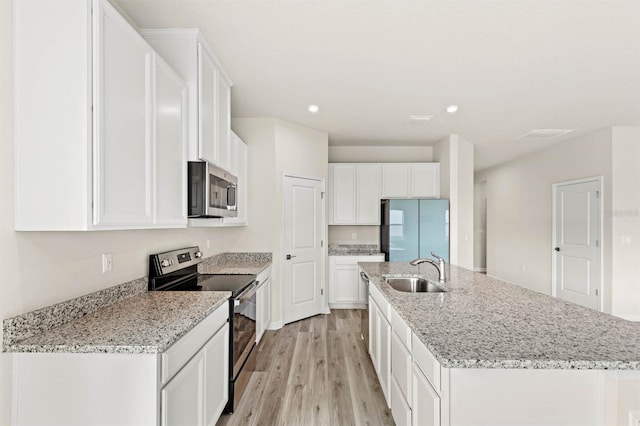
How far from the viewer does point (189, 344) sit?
5.23 ft

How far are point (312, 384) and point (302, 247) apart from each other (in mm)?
2028

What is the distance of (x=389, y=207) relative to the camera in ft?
15.9

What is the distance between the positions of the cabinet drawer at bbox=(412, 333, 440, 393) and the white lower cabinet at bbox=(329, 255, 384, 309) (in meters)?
3.44

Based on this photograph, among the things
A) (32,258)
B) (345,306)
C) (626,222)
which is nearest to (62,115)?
(32,258)

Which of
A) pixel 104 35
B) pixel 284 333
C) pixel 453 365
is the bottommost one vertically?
pixel 284 333

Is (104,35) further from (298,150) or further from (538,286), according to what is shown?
(538,286)

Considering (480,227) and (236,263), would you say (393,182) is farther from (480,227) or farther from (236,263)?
(480,227)

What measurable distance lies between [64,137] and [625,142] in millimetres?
6089

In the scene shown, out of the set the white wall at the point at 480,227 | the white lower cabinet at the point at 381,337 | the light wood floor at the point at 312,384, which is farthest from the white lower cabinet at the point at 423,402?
the white wall at the point at 480,227

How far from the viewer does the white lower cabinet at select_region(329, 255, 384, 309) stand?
5059 millimetres

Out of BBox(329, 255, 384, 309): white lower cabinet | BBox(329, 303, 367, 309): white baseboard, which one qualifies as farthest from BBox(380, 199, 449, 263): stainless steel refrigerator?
BBox(329, 303, 367, 309): white baseboard

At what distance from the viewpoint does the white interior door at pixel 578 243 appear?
4.73 meters

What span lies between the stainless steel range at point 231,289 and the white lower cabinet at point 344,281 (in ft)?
7.44

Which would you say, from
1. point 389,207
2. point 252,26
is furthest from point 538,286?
point 252,26
